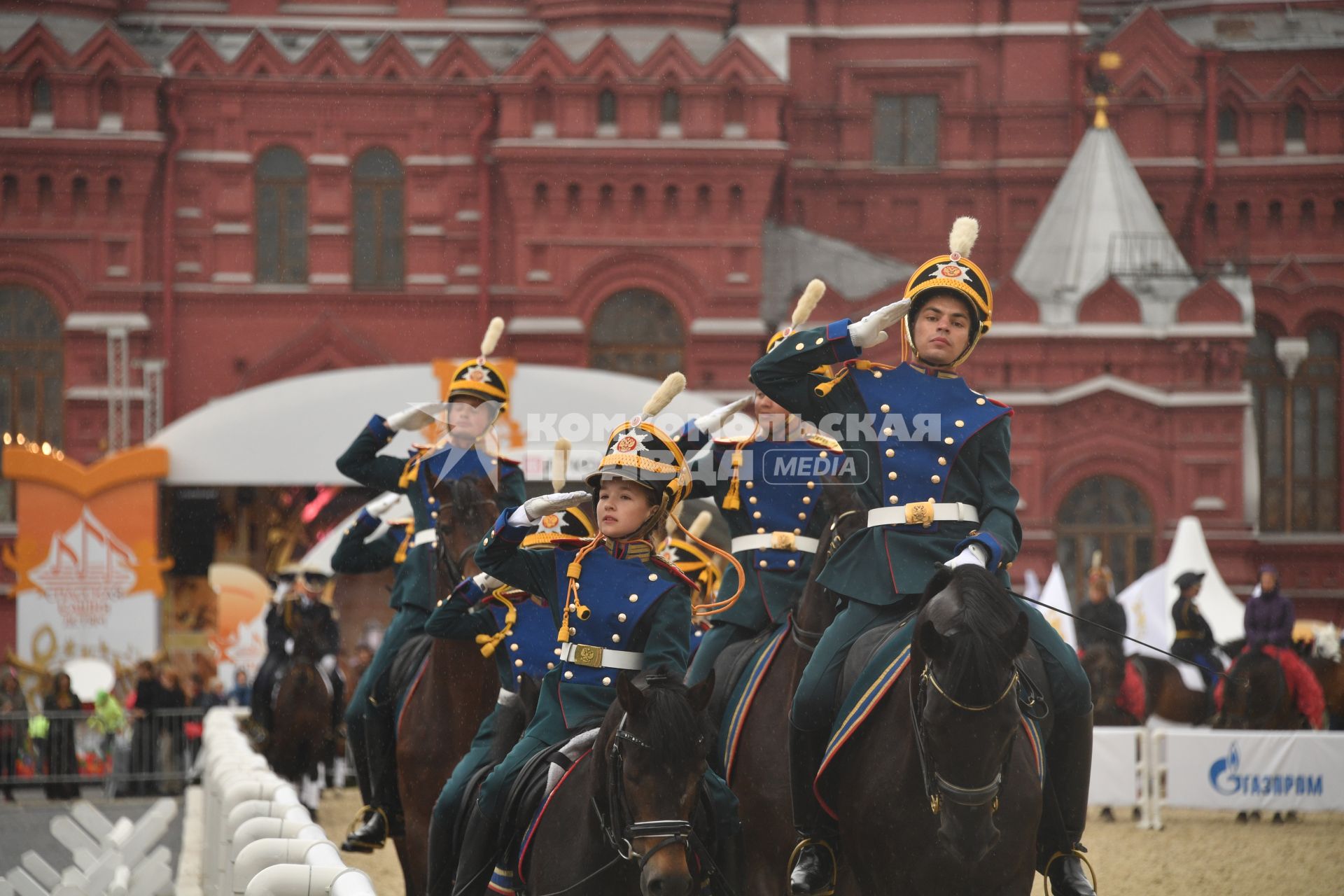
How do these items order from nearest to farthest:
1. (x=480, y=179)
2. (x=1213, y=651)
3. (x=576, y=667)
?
(x=576, y=667) < (x=1213, y=651) < (x=480, y=179)

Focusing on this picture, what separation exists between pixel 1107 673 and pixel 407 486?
1067 cm

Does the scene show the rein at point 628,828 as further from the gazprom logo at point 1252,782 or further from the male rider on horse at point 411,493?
the gazprom logo at point 1252,782

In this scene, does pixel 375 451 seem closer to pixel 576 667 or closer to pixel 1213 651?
pixel 576 667

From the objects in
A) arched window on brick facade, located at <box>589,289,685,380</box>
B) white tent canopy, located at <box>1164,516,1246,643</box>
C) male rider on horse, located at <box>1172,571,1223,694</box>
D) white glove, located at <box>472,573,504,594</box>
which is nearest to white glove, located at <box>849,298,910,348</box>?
white glove, located at <box>472,573,504,594</box>

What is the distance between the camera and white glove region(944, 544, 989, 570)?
19.9 ft

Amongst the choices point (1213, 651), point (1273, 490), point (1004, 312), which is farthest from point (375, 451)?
point (1273, 490)

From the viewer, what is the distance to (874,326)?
21.5 feet

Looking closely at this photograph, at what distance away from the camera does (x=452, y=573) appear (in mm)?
8891

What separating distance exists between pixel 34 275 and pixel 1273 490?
22.4 meters

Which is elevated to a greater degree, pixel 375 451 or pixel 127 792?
pixel 375 451


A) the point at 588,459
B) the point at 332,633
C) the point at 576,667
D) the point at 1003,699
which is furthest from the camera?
the point at 588,459

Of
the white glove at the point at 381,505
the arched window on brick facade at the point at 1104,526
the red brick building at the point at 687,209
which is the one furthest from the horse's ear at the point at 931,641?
the arched window on brick facade at the point at 1104,526

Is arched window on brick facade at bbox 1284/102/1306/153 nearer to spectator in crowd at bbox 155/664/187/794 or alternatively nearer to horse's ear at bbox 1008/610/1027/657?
spectator in crowd at bbox 155/664/187/794

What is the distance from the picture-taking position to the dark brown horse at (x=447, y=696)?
8844 mm
